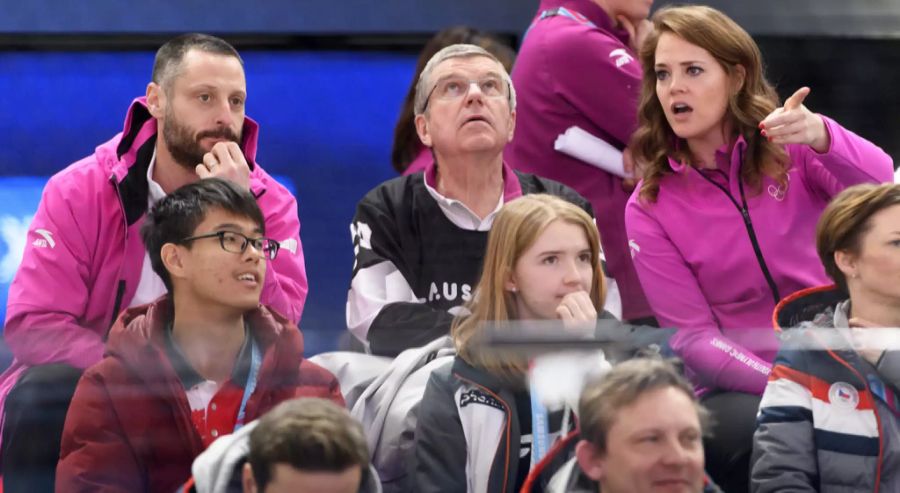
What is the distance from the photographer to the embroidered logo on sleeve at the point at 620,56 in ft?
8.30

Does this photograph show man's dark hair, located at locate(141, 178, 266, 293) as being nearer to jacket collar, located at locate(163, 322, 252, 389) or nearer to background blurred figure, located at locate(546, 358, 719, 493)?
jacket collar, located at locate(163, 322, 252, 389)

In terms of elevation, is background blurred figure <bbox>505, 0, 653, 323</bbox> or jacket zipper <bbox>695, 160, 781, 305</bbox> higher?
background blurred figure <bbox>505, 0, 653, 323</bbox>

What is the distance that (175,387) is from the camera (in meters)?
1.65

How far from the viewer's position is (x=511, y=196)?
7.58 ft

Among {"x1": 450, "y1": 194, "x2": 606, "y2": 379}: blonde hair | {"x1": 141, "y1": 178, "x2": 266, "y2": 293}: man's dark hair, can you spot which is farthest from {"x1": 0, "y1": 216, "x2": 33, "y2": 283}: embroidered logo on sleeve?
{"x1": 450, "y1": 194, "x2": 606, "y2": 379}: blonde hair

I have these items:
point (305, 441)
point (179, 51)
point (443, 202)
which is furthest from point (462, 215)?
point (305, 441)

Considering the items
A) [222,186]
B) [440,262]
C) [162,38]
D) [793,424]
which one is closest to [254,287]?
[222,186]

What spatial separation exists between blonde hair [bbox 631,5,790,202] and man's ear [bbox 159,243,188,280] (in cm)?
71

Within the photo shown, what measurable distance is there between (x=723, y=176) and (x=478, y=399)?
0.67 metres

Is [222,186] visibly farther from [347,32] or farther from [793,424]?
[347,32]

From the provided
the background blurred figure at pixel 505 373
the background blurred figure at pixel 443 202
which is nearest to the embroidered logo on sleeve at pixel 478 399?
the background blurred figure at pixel 505 373

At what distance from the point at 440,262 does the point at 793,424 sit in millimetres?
614

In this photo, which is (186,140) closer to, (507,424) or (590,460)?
(507,424)

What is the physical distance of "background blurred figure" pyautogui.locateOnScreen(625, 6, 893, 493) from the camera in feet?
7.20
